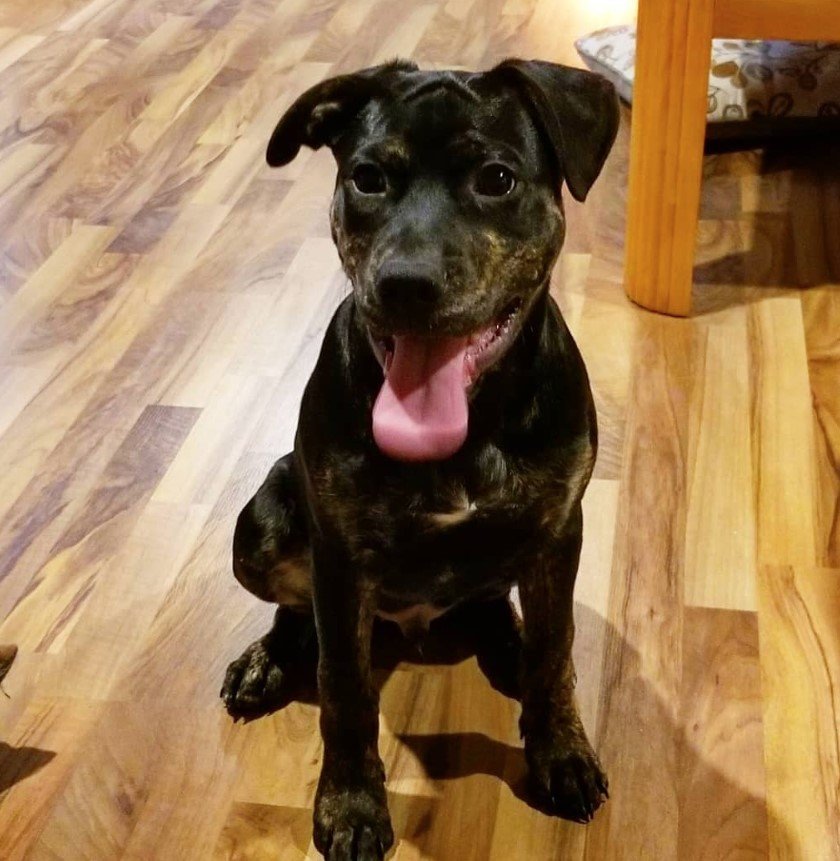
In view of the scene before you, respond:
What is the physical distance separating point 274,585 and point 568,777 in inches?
19.3

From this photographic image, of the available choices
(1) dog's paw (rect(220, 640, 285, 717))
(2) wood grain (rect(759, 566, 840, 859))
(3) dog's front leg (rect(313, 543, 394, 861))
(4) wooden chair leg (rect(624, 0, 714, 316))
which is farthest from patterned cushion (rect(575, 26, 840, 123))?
(3) dog's front leg (rect(313, 543, 394, 861))

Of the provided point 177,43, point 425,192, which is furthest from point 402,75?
point 177,43

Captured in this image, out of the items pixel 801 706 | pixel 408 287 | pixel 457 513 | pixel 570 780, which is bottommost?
pixel 801 706

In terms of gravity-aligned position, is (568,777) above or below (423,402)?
below

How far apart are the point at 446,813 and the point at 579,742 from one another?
207 mm

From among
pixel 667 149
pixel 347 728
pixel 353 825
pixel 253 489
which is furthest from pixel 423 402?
pixel 667 149

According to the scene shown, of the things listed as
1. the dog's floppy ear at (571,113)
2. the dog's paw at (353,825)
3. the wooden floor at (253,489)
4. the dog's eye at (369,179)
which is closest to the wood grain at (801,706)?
the wooden floor at (253,489)

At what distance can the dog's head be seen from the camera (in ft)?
4.94

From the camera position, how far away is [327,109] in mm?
1649

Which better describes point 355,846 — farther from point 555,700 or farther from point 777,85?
point 777,85

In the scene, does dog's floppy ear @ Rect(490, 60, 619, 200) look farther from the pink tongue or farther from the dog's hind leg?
the dog's hind leg

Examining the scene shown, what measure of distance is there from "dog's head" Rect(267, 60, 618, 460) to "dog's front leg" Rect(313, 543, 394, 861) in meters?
0.25

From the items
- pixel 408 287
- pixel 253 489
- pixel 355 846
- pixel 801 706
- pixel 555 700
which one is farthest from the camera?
pixel 253 489

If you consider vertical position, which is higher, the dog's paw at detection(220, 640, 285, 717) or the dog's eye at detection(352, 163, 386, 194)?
the dog's eye at detection(352, 163, 386, 194)
